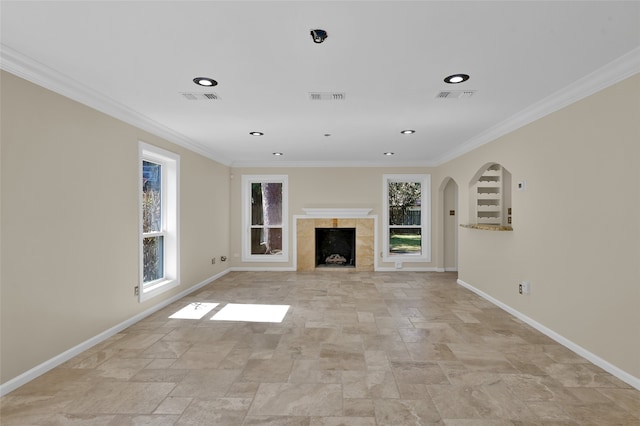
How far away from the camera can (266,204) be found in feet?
25.2

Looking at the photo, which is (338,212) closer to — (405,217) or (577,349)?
(405,217)

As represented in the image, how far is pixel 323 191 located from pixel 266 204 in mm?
1355

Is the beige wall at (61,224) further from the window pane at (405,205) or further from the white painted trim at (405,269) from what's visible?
the window pane at (405,205)

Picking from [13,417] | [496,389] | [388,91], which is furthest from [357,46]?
[13,417]

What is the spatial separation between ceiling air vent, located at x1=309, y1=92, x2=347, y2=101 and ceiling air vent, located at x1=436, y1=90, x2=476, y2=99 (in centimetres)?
92

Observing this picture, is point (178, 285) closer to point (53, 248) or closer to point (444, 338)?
point (53, 248)

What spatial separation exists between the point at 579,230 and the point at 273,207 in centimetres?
576

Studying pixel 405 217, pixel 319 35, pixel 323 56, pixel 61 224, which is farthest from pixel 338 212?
pixel 319 35

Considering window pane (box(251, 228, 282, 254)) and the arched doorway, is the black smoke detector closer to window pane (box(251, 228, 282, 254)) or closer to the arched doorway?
window pane (box(251, 228, 282, 254))

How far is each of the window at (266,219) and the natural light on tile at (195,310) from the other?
285 centimetres

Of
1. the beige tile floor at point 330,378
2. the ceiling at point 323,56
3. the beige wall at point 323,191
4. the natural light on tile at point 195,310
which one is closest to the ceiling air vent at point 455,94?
the ceiling at point 323,56

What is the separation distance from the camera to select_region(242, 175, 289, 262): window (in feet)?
24.8

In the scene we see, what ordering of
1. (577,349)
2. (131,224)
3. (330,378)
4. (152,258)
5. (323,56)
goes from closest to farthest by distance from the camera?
(323,56) < (330,378) < (577,349) < (131,224) < (152,258)

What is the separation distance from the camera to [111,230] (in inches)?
138
